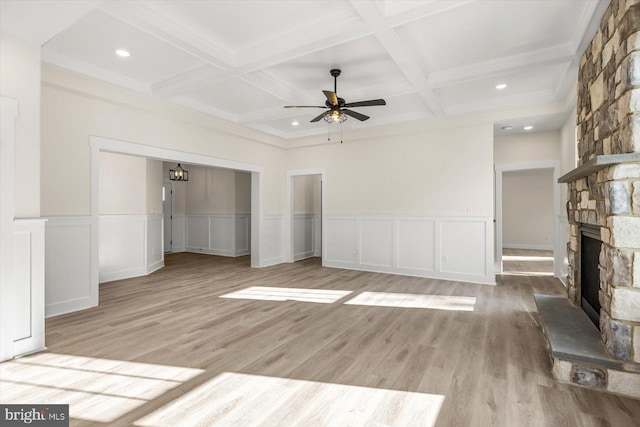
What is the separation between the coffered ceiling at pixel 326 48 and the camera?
2.73 meters

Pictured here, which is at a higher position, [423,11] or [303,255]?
[423,11]

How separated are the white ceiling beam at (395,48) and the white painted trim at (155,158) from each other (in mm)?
3455

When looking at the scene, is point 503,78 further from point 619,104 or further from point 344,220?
point 344,220

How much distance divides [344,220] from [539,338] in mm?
4185

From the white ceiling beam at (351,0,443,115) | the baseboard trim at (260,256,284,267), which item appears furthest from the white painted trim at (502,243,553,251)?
the baseboard trim at (260,256,284,267)

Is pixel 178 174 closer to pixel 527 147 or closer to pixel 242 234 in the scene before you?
pixel 242 234

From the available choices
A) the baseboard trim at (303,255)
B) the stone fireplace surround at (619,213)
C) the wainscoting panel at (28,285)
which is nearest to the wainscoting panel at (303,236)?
the baseboard trim at (303,255)

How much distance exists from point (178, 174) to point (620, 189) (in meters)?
8.25

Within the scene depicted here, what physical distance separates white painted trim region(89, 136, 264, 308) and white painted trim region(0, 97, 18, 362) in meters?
1.46

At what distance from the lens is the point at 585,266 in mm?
3027

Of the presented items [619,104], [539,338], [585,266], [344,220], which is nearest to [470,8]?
[619,104]

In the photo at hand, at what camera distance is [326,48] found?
329cm

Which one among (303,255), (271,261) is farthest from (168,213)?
(303,255)

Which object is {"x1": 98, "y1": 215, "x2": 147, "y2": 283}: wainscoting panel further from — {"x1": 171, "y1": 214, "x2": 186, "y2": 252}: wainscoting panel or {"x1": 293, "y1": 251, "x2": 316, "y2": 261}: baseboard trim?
{"x1": 171, "y1": 214, "x2": 186, "y2": 252}: wainscoting panel
